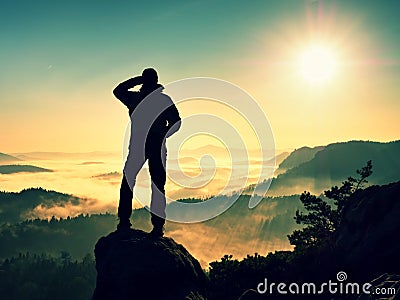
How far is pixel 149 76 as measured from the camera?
12.6 m

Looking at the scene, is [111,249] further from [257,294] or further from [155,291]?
[257,294]

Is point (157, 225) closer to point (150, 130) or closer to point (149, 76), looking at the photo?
point (150, 130)

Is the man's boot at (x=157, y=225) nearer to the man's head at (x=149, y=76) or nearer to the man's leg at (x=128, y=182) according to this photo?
the man's leg at (x=128, y=182)

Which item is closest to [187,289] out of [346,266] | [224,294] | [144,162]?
[224,294]

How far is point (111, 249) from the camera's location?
1270cm

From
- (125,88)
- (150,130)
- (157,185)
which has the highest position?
(125,88)

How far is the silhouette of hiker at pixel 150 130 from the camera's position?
12.6 metres

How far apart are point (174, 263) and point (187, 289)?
85 centimetres

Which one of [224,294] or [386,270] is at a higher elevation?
[386,270]

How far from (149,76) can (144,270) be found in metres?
5.82

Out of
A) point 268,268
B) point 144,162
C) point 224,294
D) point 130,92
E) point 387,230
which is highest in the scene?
point 130,92

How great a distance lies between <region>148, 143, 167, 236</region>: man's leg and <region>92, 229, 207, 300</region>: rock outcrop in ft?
1.71

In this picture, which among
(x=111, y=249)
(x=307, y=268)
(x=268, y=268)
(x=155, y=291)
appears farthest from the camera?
(x=268, y=268)

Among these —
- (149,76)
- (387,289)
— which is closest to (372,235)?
(387,289)
